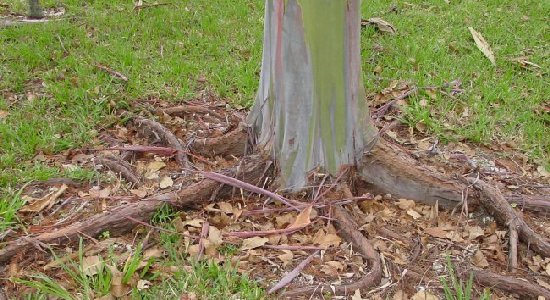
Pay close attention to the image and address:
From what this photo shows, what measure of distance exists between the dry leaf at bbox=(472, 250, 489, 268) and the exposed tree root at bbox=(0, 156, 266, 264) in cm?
126

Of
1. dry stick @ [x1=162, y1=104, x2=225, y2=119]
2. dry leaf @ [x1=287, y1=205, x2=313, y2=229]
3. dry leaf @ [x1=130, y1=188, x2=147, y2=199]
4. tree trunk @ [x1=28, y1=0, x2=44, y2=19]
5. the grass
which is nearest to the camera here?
the grass

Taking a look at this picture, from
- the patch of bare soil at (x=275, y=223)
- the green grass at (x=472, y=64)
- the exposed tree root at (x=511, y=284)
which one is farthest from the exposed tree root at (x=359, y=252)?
the green grass at (x=472, y=64)

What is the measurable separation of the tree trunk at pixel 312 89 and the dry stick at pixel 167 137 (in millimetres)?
525

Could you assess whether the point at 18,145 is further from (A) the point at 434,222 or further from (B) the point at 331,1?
(A) the point at 434,222

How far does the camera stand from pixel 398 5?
6719mm

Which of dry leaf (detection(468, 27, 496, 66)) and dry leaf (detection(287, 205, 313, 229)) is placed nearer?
dry leaf (detection(287, 205, 313, 229))

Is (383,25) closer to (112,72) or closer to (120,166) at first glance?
(112,72)

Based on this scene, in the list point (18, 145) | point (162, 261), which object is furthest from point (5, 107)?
→ point (162, 261)

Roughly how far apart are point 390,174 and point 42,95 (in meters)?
2.84

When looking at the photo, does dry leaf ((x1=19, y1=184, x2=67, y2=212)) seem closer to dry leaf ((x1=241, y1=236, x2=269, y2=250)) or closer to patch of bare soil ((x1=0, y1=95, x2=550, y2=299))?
patch of bare soil ((x1=0, y1=95, x2=550, y2=299))

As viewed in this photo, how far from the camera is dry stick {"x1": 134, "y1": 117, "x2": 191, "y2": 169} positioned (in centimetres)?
374

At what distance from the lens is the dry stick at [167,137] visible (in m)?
3.74

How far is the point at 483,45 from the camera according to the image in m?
5.68

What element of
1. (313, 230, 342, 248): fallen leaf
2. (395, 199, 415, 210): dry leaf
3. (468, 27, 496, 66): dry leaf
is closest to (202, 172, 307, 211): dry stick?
(313, 230, 342, 248): fallen leaf
